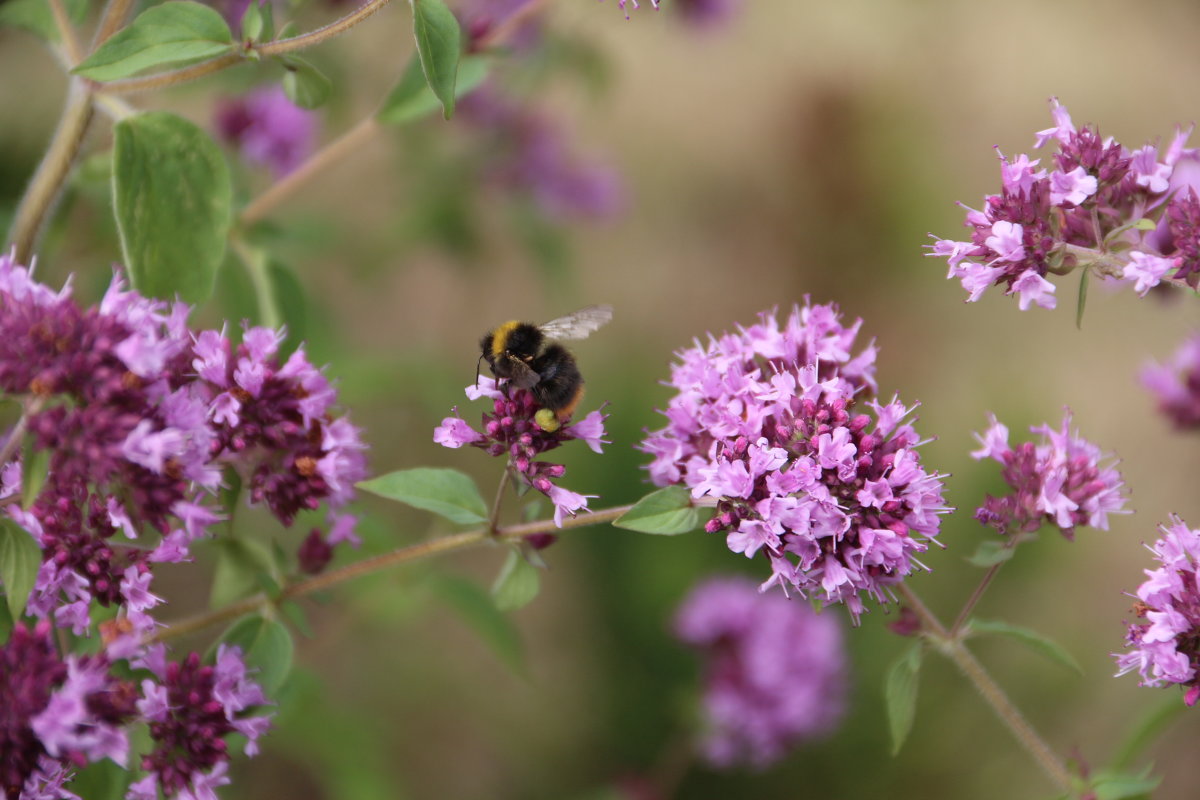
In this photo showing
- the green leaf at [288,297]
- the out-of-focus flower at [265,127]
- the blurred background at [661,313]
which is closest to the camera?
the green leaf at [288,297]

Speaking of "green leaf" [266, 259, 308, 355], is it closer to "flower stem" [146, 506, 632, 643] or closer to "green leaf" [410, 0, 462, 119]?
"flower stem" [146, 506, 632, 643]

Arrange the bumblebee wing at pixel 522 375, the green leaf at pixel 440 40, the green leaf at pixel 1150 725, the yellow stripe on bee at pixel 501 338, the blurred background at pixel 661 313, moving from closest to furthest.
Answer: the green leaf at pixel 440 40, the bumblebee wing at pixel 522 375, the yellow stripe on bee at pixel 501 338, the green leaf at pixel 1150 725, the blurred background at pixel 661 313

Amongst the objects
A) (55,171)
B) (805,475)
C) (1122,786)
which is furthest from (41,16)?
(1122,786)

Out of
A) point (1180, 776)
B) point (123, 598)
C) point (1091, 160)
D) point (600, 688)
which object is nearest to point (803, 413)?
point (1091, 160)

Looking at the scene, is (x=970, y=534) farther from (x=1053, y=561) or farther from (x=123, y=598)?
(x=123, y=598)

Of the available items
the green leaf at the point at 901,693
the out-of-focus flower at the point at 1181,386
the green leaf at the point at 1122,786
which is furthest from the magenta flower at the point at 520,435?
the out-of-focus flower at the point at 1181,386

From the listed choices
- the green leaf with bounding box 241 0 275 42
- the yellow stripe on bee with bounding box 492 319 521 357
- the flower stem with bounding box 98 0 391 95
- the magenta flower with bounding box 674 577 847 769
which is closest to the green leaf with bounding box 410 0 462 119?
the flower stem with bounding box 98 0 391 95

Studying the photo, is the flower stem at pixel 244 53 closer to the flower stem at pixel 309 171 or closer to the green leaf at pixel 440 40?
the green leaf at pixel 440 40

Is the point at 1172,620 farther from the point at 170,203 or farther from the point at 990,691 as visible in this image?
the point at 170,203
